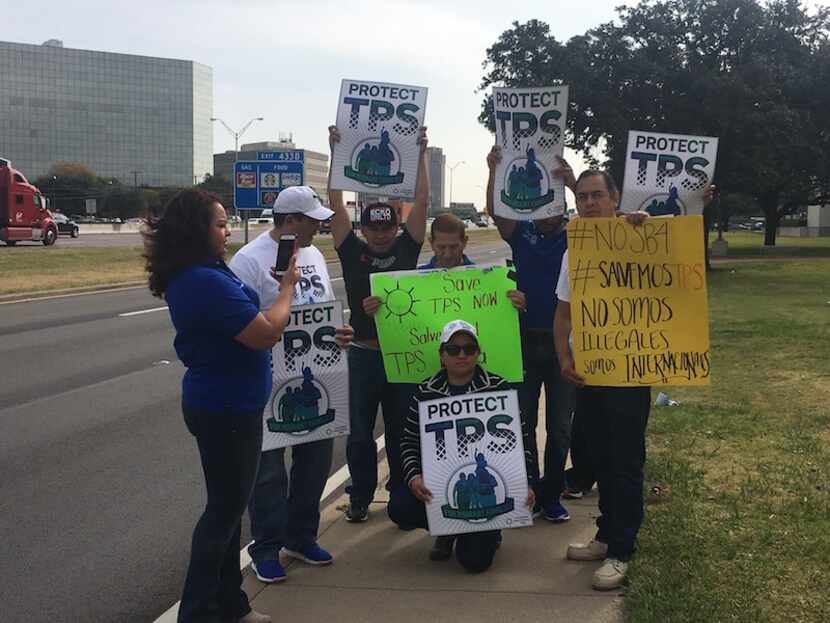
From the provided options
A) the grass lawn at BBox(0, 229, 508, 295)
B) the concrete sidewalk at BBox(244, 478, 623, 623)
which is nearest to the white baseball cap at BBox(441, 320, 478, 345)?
the concrete sidewalk at BBox(244, 478, 623, 623)

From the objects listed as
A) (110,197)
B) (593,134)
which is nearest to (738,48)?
(593,134)

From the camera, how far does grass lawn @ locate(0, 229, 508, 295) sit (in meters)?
22.6

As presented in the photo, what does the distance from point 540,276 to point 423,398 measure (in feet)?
3.47

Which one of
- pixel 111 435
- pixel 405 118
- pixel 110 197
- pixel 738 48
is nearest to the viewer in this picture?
pixel 405 118

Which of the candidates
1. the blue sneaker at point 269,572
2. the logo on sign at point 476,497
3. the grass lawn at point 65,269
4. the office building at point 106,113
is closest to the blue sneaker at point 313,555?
the blue sneaker at point 269,572

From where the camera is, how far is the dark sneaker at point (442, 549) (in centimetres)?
457

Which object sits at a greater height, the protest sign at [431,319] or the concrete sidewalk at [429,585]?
the protest sign at [431,319]

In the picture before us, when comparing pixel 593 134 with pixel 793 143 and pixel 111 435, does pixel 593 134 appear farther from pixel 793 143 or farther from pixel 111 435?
pixel 111 435

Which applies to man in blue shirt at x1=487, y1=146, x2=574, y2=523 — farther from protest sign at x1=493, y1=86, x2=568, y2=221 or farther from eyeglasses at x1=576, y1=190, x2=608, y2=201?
eyeglasses at x1=576, y1=190, x2=608, y2=201

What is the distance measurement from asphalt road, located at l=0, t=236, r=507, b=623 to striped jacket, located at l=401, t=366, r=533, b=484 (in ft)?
4.33

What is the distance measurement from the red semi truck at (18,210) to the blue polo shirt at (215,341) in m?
38.9

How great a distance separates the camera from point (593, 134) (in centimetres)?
2822

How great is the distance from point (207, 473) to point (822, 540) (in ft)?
10.2

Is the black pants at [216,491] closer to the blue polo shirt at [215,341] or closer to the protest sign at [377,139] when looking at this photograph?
the blue polo shirt at [215,341]
